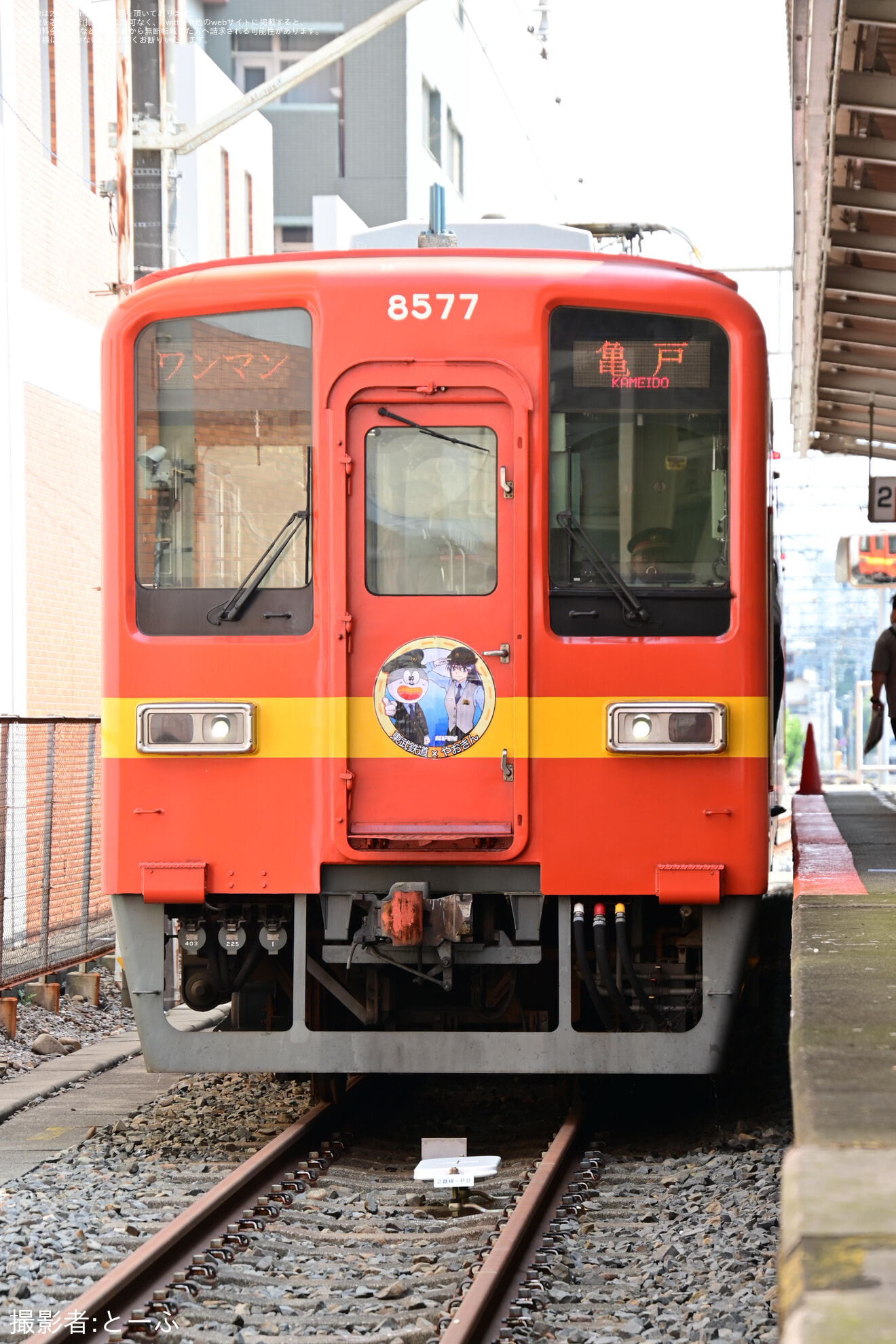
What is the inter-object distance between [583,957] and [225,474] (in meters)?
2.26

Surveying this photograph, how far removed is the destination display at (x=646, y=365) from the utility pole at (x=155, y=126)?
5.08m

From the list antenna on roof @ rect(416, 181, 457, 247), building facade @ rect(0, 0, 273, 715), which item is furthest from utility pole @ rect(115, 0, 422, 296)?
antenna on roof @ rect(416, 181, 457, 247)

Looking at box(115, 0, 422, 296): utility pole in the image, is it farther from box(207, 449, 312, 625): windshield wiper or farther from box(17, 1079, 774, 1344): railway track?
box(17, 1079, 774, 1344): railway track

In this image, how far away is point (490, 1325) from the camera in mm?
4609

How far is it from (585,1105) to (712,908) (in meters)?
1.29

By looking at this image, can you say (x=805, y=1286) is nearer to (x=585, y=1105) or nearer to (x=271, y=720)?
(x=271, y=720)

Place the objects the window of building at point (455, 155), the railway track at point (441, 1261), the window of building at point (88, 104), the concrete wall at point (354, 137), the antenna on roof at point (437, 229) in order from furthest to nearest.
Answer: the window of building at point (455, 155), the concrete wall at point (354, 137), the window of building at point (88, 104), the antenna on roof at point (437, 229), the railway track at point (441, 1261)

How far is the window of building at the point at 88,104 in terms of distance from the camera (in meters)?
16.1

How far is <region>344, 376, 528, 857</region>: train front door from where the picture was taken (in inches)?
252

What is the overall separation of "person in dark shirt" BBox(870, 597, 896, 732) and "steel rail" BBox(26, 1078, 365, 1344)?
7.69m

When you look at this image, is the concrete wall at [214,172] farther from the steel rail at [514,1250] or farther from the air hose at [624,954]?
the steel rail at [514,1250]

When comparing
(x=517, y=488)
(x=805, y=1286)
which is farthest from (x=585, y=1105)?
(x=805, y=1286)

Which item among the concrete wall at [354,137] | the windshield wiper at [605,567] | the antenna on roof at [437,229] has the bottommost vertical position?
the windshield wiper at [605,567]

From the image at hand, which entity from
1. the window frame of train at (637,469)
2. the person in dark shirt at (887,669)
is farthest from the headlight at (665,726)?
the person in dark shirt at (887,669)
